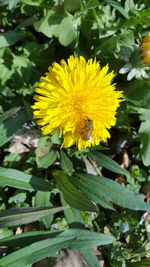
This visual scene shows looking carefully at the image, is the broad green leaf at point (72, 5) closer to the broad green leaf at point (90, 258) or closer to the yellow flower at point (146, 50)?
the yellow flower at point (146, 50)

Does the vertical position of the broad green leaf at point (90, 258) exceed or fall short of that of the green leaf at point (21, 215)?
it falls short

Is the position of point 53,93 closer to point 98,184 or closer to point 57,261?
point 98,184

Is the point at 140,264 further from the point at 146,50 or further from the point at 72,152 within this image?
the point at 146,50

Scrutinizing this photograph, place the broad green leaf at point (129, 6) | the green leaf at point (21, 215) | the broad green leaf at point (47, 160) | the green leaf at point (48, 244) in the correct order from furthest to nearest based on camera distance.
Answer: the broad green leaf at point (47, 160), the broad green leaf at point (129, 6), the green leaf at point (21, 215), the green leaf at point (48, 244)

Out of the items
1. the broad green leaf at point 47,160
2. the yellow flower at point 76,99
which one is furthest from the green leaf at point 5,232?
the yellow flower at point 76,99

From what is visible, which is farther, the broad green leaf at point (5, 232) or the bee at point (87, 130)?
the broad green leaf at point (5, 232)

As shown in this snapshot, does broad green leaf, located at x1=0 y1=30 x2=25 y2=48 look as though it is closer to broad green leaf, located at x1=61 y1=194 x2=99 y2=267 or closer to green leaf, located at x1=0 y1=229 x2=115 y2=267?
broad green leaf, located at x1=61 y1=194 x2=99 y2=267

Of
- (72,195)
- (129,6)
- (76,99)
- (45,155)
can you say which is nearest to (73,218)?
(72,195)
